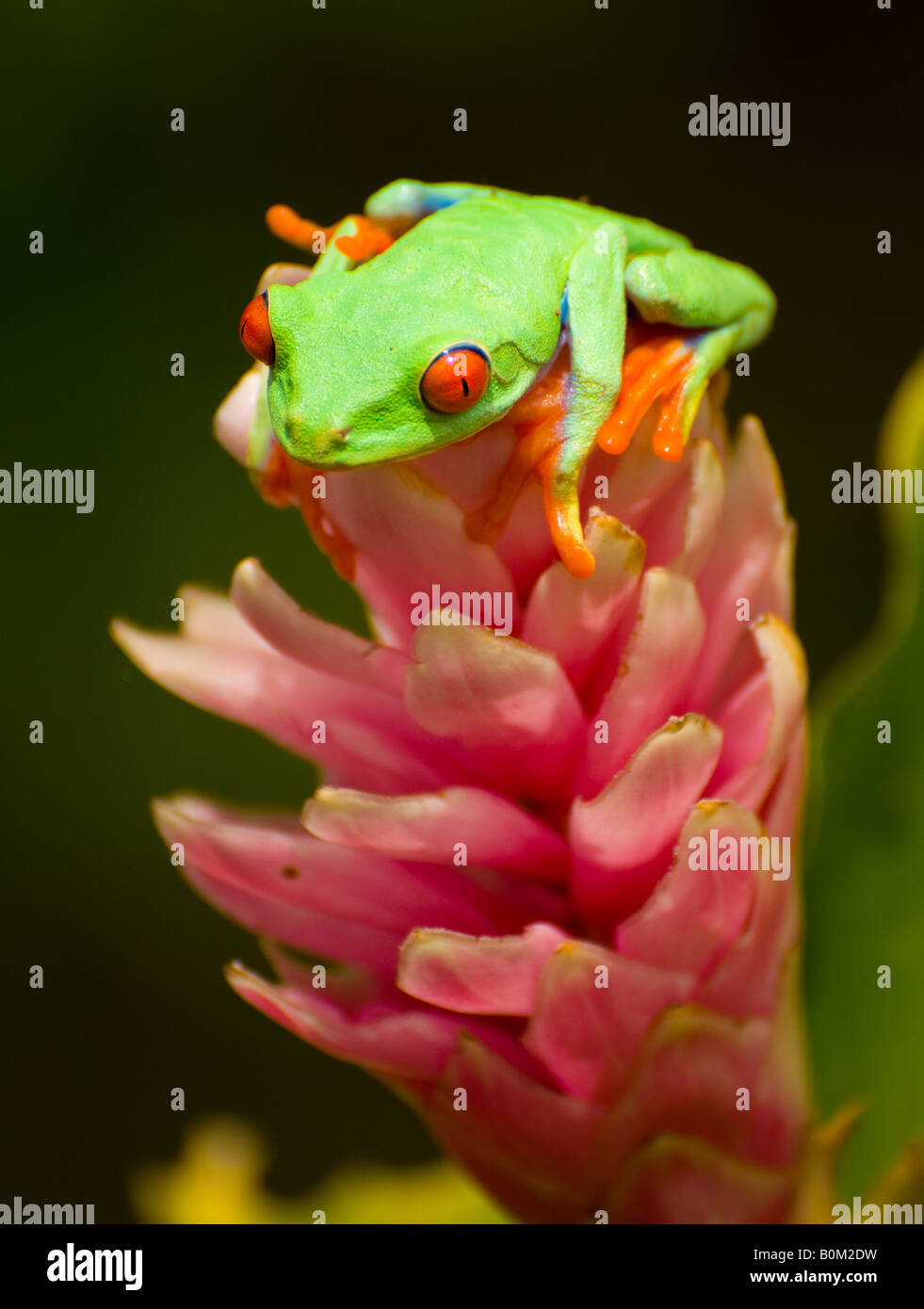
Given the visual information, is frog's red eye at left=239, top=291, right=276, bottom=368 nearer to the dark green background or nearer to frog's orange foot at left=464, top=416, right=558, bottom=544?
frog's orange foot at left=464, top=416, right=558, bottom=544

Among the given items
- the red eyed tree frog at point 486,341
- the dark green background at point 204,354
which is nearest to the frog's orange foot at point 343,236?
the red eyed tree frog at point 486,341

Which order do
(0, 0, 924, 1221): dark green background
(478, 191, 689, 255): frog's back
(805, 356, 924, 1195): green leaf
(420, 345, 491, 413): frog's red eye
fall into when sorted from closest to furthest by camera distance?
(420, 345, 491, 413): frog's red eye, (478, 191, 689, 255): frog's back, (805, 356, 924, 1195): green leaf, (0, 0, 924, 1221): dark green background

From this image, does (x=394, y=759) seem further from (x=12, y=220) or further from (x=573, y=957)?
(x=12, y=220)

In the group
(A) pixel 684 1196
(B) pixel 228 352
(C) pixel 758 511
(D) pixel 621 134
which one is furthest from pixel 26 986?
(D) pixel 621 134

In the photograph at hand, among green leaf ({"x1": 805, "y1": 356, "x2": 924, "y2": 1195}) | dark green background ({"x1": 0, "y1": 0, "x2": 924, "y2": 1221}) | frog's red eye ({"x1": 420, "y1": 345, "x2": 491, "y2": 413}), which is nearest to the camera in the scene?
frog's red eye ({"x1": 420, "y1": 345, "x2": 491, "y2": 413})

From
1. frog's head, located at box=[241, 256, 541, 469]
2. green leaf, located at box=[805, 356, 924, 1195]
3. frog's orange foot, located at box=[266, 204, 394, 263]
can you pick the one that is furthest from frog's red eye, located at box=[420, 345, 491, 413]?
green leaf, located at box=[805, 356, 924, 1195]

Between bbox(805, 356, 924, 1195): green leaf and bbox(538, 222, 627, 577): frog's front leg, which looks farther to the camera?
bbox(805, 356, 924, 1195): green leaf
